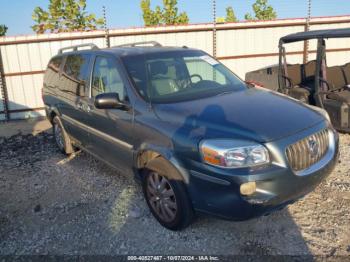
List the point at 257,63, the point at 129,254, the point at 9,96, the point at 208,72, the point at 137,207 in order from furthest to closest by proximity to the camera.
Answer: the point at 257,63, the point at 9,96, the point at 208,72, the point at 137,207, the point at 129,254

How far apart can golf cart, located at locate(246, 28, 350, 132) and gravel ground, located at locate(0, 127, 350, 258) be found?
1187mm

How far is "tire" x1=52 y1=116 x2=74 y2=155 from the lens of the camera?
5.65m

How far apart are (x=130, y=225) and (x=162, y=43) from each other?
7454mm

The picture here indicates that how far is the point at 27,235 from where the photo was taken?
3.52m

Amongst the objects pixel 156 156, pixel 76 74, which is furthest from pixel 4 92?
pixel 156 156

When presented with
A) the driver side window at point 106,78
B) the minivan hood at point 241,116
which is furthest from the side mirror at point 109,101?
the minivan hood at point 241,116

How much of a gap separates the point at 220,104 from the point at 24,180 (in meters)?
3.34

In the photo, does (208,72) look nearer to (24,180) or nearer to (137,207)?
(137,207)

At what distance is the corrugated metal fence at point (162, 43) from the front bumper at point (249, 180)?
306 inches

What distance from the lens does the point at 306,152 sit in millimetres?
2924

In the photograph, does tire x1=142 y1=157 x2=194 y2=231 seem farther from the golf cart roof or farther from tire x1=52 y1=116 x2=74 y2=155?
the golf cart roof

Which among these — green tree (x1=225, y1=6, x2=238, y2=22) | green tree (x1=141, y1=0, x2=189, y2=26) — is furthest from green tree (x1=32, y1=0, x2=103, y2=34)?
green tree (x1=225, y1=6, x2=238, y2=22)

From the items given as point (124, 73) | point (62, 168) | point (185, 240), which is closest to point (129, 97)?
point (124, 73)

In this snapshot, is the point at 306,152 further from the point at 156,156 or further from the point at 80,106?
the point at 80,106
